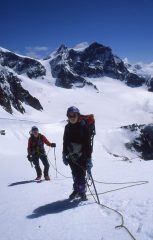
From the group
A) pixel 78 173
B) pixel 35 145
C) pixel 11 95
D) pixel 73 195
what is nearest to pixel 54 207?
pixel 73 195

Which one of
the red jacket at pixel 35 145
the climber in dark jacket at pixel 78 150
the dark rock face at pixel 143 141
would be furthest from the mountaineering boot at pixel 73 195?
the dark rock face at pixel 143 141

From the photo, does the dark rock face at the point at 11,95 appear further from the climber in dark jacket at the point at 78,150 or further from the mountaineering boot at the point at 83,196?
the mountaineering boot at the point at 83,196

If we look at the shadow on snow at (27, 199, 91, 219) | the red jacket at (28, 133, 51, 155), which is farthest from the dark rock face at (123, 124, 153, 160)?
the shadow on snow at (27, 199, 91, 219)

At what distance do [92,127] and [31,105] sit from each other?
10266 centimetres

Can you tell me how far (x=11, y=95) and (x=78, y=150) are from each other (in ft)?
252

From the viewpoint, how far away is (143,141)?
72.2 m

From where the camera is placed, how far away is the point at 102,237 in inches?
219

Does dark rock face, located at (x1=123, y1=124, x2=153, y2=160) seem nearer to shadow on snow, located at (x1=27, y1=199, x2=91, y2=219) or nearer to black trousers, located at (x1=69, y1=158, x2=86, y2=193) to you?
black trousers, located at (x1=69, y1=158, x2=86, y2=193)

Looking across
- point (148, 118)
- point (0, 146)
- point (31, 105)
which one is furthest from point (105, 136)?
point (148, 118)

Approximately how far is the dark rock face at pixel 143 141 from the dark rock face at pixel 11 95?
28.9 metres

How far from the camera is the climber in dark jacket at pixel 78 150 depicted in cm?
815

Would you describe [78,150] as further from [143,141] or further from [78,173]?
[143,141]

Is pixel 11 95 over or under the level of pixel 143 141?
over

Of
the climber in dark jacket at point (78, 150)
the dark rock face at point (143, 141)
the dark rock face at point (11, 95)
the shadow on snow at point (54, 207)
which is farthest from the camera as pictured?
the dark rock face at point (11, 95)
